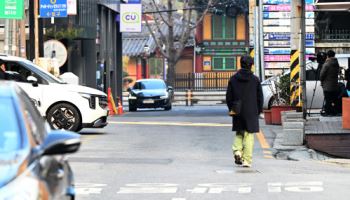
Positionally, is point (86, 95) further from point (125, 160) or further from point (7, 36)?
point (7, 36)

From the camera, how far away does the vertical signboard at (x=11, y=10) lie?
19.6m

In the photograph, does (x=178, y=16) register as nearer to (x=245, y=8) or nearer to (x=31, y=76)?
(x=245, y=8)

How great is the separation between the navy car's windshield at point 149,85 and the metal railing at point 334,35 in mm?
8307

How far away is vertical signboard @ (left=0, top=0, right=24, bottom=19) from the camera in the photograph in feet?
64.2

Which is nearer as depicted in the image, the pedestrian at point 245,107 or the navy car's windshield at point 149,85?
the pedestrian at point 245,107

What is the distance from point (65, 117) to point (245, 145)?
600cm

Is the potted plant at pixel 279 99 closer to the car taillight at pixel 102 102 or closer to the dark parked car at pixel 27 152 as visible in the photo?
the car taillight at pixel 102 102

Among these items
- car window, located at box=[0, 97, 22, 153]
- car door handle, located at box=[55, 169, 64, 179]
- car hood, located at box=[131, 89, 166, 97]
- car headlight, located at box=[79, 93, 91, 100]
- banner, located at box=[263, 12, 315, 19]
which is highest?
banner, located at box=[263, 12, 315, 19]

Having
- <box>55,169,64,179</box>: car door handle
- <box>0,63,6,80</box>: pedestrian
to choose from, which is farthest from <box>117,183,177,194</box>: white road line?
<box>0,63,6,80</box>: pedestrian

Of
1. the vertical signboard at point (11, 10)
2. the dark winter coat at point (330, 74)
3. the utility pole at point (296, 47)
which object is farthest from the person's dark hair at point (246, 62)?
the vertical signboard at point (11, 10)

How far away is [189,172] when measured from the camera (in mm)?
11727

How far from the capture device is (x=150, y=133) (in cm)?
1894

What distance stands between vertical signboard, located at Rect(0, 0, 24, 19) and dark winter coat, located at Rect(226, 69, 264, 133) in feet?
28.5

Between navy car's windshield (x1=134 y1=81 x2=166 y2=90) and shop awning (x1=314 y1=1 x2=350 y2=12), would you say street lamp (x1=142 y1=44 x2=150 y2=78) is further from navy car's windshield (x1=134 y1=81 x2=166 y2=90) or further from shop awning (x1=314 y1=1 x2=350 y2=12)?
shop awning (x1=314 y1=1 x2=350 y2=12)
